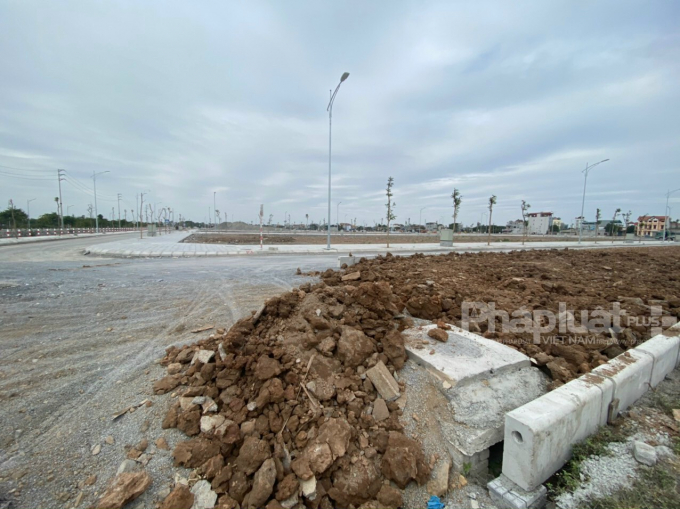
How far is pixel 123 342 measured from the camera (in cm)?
420

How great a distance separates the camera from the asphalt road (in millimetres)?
2184

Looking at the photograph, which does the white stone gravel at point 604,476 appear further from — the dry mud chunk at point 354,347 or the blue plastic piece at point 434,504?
the dry mud chunk at point 354,347

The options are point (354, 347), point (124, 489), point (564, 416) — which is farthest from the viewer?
point (354, 347)

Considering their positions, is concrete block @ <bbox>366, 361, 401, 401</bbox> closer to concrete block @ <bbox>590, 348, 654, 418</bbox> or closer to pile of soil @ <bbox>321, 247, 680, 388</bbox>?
pile of soil @ <bbox>321, 247, 680, 388</bbox>

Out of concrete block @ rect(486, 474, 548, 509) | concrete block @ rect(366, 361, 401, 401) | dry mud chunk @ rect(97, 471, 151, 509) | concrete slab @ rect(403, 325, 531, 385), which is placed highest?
concrete slab @ rect(403, 325, 531, 385)

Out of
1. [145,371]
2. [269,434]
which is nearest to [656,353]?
[269,434]

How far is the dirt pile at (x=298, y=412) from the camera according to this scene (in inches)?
84.7

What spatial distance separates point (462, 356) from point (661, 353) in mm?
2267

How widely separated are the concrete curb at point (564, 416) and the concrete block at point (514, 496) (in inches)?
1.4

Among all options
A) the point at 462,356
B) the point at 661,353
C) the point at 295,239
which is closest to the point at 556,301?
the point at 661,353

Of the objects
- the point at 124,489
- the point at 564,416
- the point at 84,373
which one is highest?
the point at 564,416

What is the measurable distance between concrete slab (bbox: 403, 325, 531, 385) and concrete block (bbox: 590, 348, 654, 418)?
0.72 metres

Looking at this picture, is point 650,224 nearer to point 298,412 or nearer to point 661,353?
point 661,353

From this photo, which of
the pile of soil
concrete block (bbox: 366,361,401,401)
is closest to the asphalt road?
concrete block (bbox: 366,361,401,401)
